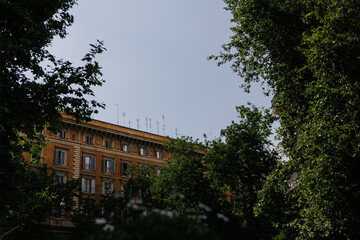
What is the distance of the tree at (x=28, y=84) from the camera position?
13727mm

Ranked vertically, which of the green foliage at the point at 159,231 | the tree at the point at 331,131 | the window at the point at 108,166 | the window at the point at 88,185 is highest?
the window at the point at 108,166

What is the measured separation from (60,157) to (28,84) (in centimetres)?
3353

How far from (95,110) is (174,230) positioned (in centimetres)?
1057

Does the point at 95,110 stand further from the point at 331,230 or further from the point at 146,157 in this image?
the point at 146,157

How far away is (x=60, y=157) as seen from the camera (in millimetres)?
45531

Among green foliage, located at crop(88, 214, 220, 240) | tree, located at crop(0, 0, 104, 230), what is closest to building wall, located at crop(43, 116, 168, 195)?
tree, located at crop(0, 0, 104, 230)

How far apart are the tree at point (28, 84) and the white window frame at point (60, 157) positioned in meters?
29.3

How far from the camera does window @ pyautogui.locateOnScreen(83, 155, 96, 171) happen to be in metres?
47.8

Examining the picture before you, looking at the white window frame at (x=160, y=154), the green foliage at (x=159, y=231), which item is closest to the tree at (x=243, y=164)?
the white window frame at (x=160, y=154)

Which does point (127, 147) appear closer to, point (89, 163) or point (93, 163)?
point (93, 163)

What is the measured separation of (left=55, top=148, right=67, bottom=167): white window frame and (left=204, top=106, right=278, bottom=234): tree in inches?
736

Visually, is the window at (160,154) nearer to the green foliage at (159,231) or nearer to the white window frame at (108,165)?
the white window frame at (108,165)

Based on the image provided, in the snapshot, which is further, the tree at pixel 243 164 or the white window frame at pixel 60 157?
the white window frame at pixel 60 157

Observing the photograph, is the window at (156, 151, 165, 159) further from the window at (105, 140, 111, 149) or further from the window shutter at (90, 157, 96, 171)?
the window shutter at (90, 157, 96, 171)
